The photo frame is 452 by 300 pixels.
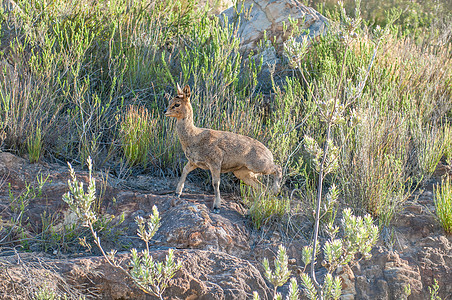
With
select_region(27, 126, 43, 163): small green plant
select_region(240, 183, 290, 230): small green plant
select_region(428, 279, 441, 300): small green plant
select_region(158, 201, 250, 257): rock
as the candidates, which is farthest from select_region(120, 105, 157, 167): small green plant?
select_region(428, 279, 441, 300): small green plant

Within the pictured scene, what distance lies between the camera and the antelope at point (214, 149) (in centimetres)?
499

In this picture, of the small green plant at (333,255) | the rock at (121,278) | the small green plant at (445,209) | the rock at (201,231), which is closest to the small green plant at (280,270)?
the small green plant at (333,255)

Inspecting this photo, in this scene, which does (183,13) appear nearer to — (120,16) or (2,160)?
(120,16)

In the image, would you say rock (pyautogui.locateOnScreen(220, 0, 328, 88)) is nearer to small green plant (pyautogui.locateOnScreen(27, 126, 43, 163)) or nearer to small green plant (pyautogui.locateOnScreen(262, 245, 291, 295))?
small green plant (pyautogui.locateOnScreen(27, 126, 43, 163))

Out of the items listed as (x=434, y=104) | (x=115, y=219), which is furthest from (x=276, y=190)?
(x=434, y=104)

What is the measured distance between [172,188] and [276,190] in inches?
46.5

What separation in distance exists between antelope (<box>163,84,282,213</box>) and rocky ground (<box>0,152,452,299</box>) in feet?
1.26

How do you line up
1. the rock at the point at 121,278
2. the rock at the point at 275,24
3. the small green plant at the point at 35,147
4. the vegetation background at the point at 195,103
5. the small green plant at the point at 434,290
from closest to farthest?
the rock at the point at 121,278, the small green plant at the point at 434,290, the small green plant at the point at 35,147, the vegetation background at the point at 195,103, the rock at the point at 275,24

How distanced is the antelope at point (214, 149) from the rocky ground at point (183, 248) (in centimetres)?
39

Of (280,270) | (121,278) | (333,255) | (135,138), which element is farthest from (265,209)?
(280,270)

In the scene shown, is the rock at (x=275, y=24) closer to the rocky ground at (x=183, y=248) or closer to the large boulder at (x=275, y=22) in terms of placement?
the large boulder at (x=275, y=22)

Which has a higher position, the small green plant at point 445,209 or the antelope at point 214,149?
the antelope at point 214,149

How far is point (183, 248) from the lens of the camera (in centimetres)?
453

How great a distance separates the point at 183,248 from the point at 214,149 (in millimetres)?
1023
